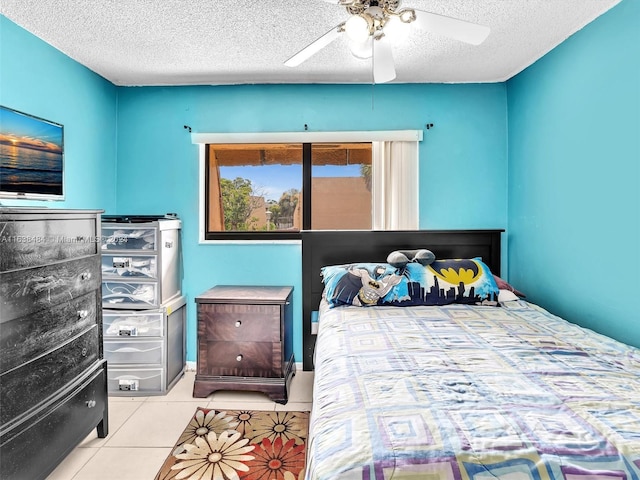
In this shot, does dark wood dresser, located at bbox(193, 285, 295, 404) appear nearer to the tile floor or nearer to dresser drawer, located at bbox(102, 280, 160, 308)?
the tile floor

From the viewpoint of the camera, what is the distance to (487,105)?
132 inches

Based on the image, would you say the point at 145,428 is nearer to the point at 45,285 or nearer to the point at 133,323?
the point at 133,323

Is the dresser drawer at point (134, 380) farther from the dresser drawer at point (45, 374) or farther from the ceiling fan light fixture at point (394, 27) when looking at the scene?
the ceiling fan light fixture at point (394, 27)

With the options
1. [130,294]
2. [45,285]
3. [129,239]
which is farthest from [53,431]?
[129,239]

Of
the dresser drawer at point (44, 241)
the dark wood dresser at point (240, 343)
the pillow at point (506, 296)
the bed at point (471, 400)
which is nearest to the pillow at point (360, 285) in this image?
the bed at point (471, 400)

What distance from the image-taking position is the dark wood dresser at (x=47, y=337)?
5.41 feet

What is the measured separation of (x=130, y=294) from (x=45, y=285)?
115 centimetres

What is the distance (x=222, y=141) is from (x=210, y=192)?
0.45 meters

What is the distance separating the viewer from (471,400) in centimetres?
126

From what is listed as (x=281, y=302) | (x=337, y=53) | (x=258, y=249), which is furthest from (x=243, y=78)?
(x=281, y=302)

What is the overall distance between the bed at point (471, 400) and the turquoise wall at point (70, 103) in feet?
6.71

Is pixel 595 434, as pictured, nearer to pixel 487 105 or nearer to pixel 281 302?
pixel 281 302

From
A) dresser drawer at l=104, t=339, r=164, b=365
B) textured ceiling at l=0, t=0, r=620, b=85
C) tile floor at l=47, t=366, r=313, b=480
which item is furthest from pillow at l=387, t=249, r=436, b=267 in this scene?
dresser drawer at l=104, t=339, r=164, b=365

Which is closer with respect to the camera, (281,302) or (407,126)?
(281,302)
